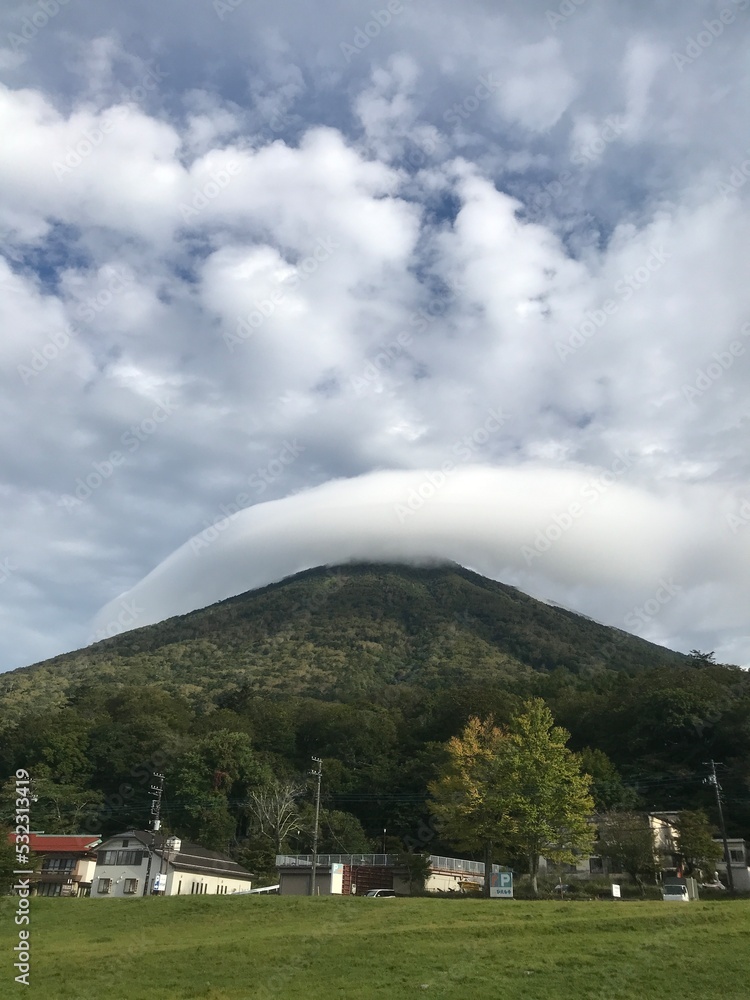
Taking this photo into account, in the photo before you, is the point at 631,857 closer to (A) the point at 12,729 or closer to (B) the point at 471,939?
(B) the point at 471,939

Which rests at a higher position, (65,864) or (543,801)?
(543,801)

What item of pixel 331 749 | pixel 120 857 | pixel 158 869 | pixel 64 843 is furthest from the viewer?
pixel 331 749

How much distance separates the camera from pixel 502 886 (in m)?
45.2

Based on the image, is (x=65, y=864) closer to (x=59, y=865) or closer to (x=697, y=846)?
(x=59, y=865)

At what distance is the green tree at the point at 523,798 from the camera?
48.3 meters

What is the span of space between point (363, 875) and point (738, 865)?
28.7m

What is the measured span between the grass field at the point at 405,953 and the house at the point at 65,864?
31.6 m

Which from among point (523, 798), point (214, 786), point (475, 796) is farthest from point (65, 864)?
point (523, 798)

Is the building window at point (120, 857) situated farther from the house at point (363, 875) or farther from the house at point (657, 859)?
the house at point (657, 859)

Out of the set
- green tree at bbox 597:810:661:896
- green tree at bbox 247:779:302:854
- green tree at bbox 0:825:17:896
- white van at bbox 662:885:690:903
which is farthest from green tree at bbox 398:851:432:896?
green tree at bbox 0:825:17:896

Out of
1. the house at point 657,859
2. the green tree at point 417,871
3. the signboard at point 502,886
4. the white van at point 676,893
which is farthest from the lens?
the house at point 657,859

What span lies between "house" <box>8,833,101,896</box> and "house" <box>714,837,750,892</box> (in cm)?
5246

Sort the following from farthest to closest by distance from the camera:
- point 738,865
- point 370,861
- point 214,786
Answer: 1. point 214,786
2. point 370,861
3. point 738,865

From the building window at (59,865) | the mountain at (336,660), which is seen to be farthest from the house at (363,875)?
the mountain at (336,660)
